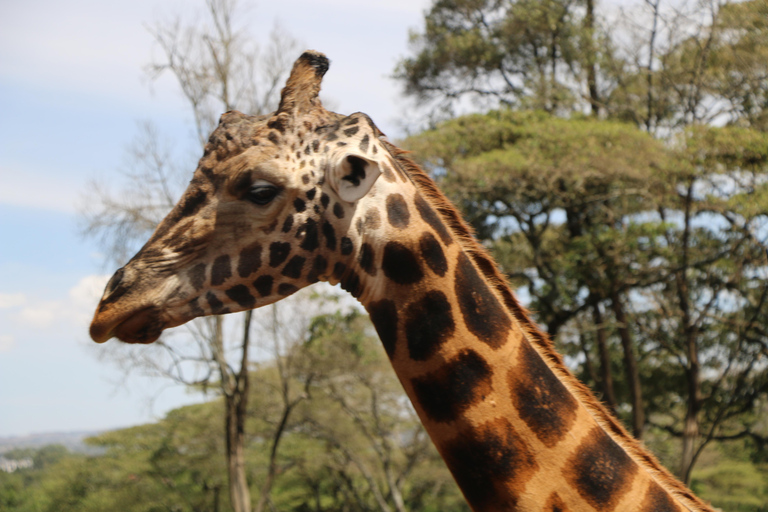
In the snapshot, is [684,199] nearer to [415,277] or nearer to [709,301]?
[709,301]

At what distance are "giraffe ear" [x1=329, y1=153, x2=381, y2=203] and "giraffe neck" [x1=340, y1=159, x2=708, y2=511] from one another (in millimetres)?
104

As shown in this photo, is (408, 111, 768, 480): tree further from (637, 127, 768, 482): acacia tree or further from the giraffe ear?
the giraffe ear

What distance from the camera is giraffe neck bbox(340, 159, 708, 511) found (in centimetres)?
216

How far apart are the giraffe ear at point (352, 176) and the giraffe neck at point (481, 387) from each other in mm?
104

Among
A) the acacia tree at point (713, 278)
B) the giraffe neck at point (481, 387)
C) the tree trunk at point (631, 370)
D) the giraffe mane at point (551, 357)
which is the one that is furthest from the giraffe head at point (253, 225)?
the tree trunk at point (631, 370)

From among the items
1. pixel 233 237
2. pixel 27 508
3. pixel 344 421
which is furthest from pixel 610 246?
pixel 27 508

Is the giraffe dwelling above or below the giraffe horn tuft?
below

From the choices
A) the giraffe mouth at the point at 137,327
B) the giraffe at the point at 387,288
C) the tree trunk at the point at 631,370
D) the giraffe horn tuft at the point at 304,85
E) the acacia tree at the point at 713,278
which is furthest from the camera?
the tree trunk at the point at 631,370

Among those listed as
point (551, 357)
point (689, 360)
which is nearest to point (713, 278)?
point (689, 360)

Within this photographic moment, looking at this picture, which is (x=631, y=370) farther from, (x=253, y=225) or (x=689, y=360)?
(x=253, y=225)

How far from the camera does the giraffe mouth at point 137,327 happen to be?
6.68 ft

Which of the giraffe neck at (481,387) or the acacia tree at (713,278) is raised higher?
the acacia tree at (713,278)

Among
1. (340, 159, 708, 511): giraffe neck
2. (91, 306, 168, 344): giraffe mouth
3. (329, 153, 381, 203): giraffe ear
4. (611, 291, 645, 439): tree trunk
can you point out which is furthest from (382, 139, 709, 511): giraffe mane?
(611, 291, 645, 439): tree trunk

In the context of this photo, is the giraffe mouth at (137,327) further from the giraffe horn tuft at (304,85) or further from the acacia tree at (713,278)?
the acacia tree at (713,278)
